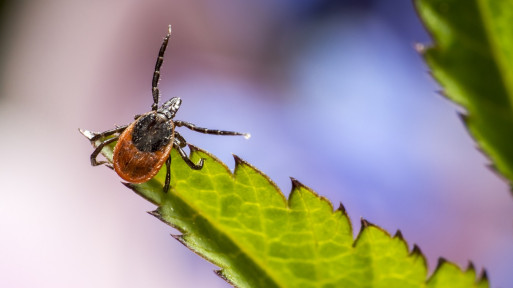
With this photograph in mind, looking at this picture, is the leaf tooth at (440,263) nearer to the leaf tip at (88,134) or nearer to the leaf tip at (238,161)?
the leaf tip at (238,161)

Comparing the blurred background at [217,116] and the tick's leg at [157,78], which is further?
the blurred background at [217,116]

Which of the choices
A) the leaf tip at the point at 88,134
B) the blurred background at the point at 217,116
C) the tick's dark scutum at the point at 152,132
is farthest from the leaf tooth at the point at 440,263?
the blurred background at the point at 217,116

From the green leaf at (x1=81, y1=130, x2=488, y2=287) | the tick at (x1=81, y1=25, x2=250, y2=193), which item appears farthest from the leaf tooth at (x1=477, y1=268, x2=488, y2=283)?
the tick at (x1=81, y1=25, x2=250, y2=193)

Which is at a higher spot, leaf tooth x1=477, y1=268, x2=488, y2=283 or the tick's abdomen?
the tick's abdomen

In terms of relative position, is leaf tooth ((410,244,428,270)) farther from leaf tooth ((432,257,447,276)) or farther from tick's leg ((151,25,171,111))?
tick's leg ((151,25,171,111))

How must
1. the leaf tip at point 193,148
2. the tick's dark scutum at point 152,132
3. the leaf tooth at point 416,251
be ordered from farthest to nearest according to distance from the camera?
1. the tick's dark scutum at point 152,132
2. the leaf tip at point 193,148
3. the leaf tooth at point 416,251

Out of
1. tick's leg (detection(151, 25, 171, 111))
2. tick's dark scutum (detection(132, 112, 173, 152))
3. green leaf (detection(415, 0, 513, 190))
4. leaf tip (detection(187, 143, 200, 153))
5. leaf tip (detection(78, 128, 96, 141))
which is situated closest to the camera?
green leaf (detection(415, 0, 513, 190))

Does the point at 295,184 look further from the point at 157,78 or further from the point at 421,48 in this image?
the point at 157,78
